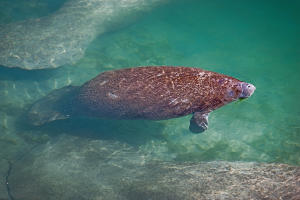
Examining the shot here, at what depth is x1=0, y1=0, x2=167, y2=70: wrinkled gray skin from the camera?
9.67 meters

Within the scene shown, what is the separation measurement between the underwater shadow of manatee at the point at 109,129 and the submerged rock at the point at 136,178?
1000 millimetres

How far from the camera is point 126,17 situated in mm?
12734

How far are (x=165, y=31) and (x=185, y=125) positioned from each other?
25.3 feet

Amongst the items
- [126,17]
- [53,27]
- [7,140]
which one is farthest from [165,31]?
[7,140]

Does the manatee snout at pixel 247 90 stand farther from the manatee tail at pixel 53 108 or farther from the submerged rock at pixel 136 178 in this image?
the manatee tail at pixel 53 108

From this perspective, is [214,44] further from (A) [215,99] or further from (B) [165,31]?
(A) [215,99]

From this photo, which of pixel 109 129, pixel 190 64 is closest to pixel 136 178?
pixel 109 129

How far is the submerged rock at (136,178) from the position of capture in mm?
4539

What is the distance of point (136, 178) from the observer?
17.4 feet

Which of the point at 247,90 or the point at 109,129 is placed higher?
the point at 247,90

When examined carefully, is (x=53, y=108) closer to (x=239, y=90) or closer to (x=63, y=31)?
(x=63, y=31)

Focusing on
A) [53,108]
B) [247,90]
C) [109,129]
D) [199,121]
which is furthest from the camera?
[109,129]

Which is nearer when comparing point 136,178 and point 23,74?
point 136,178

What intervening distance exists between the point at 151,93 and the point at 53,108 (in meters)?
4.46
